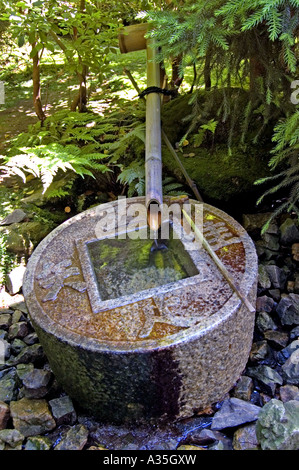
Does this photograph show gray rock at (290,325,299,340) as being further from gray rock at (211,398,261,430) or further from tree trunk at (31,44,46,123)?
tree trunk at (31,44,46,123)

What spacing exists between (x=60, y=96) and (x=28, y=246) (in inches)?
120

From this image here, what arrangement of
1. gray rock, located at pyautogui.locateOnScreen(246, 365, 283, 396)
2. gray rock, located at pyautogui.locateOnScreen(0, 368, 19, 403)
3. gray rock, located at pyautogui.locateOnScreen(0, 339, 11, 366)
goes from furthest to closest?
1. gray rock, located at pyautogui.locateOnScreen(0, 339, 11, 366)
2. gray rock, located at pyautogui.locateOnScreen(0, 368, 19, 403)
3. gray rock, located at pyautogui.locateOnScreen(246, 365, 283, 396)

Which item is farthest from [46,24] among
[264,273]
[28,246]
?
[264,273]

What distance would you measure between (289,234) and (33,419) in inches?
94.4

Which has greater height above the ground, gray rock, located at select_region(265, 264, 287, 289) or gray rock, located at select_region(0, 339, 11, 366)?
gray rock, located at select_region(265, 264, 287, 289)

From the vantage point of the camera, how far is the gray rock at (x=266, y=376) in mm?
2443

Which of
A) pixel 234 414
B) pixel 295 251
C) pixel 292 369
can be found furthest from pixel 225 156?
pixel 234 414

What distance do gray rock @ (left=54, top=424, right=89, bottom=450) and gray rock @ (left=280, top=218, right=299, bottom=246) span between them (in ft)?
7.08

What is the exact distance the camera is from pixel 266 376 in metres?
2.50

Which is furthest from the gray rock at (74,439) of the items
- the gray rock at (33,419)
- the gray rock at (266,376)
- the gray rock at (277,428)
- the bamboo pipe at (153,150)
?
the bamboo pipe at (153,150)

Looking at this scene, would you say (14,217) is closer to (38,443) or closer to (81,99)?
(81,99)

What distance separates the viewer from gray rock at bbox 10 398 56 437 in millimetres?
2314

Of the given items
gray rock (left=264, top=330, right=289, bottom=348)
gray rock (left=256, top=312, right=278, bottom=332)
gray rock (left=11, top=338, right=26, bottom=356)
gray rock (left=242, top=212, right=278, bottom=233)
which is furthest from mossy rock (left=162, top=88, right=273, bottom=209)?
gray rock (left=11, top=338, right=26, bottom=356)

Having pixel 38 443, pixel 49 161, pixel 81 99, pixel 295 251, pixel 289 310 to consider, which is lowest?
pixel 38 443
